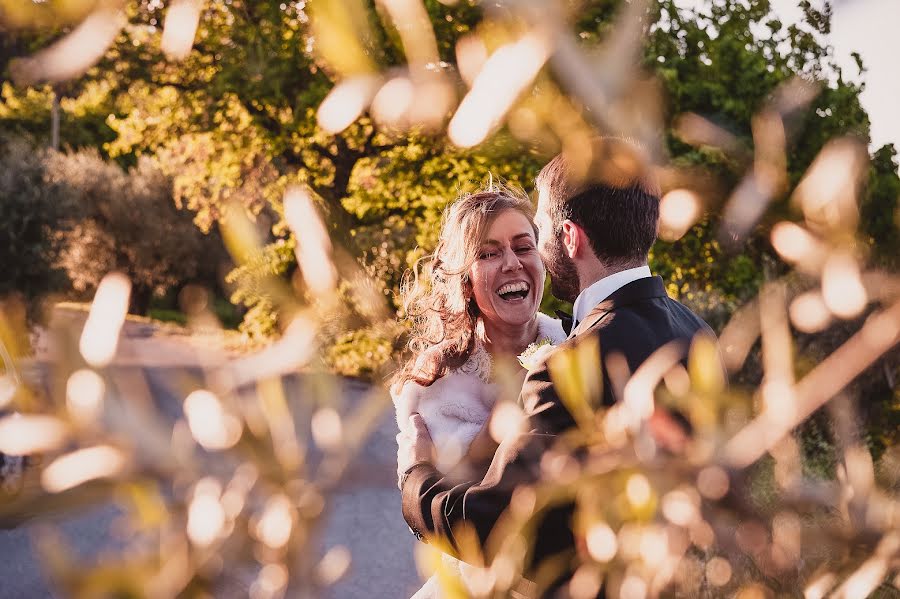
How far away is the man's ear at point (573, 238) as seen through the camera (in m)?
2.21

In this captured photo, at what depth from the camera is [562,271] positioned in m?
2.37

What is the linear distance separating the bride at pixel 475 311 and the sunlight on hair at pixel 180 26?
2971 millimetres

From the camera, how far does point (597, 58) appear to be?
0.50m

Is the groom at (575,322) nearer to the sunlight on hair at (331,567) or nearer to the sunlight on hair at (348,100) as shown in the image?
the sunlight on hair at (331,567)

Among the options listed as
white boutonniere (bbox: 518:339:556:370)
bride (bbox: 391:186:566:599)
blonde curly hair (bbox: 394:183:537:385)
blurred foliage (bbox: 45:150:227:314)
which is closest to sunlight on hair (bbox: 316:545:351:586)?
white boutonniere (bbox: 518:339:556:370)

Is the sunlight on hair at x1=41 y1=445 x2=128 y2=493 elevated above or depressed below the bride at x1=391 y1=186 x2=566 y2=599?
above

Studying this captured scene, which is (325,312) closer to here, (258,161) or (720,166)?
(720,166)

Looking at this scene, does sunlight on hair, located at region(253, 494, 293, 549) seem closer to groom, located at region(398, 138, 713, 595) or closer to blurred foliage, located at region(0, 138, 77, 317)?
groom, located at region(398, 138, 713, 595)

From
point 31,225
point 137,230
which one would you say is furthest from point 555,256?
point 137,230

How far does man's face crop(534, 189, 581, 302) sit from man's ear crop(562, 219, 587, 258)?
3 centimetres

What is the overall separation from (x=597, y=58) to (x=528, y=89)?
142 mm

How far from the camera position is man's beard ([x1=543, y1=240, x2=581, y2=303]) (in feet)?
7.61

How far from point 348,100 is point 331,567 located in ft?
1.08

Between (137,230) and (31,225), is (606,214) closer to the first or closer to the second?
(31,225)
